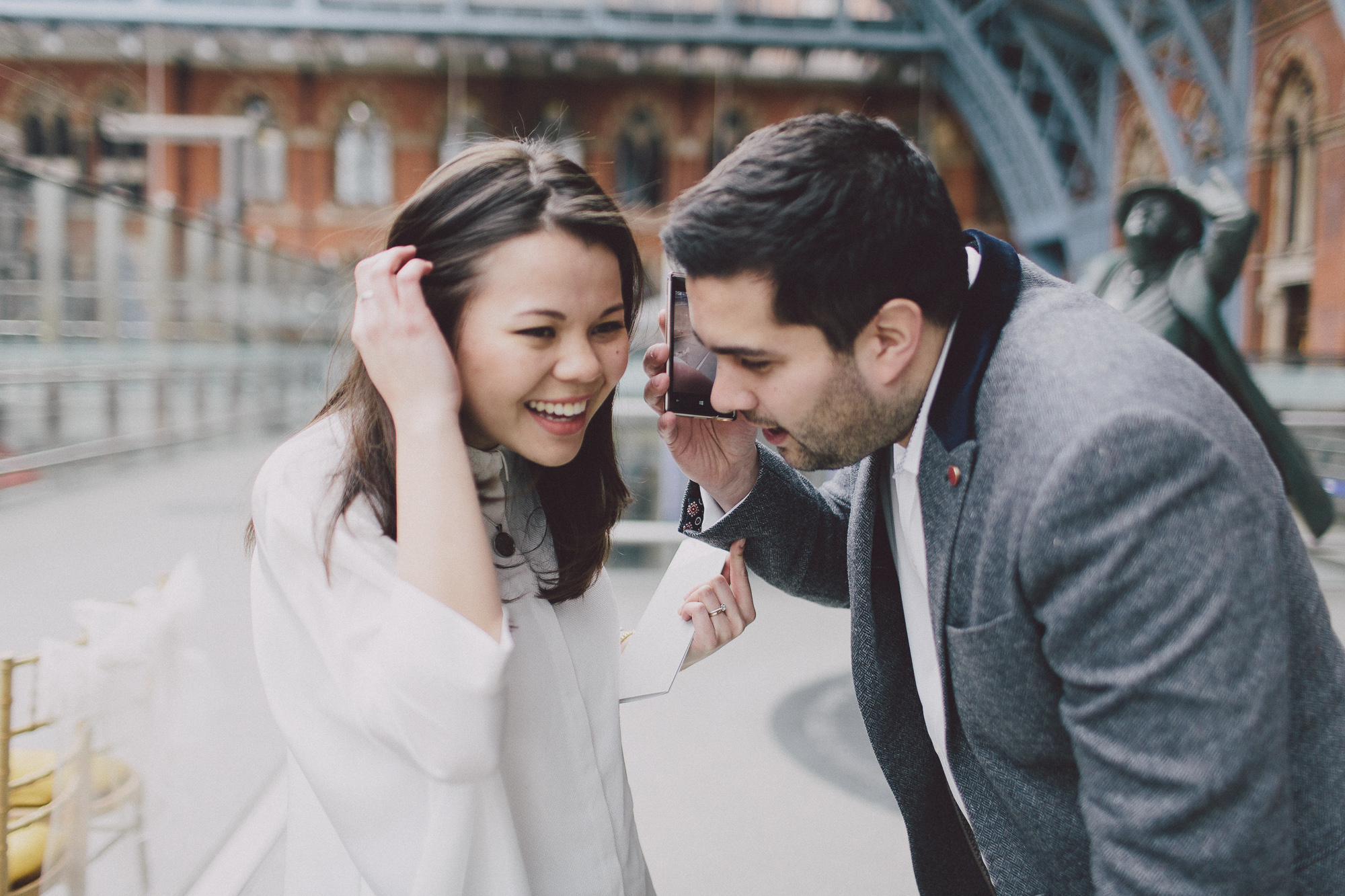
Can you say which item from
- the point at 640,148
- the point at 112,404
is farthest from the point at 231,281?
the point at 640,148

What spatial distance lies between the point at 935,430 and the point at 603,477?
0.55 metres

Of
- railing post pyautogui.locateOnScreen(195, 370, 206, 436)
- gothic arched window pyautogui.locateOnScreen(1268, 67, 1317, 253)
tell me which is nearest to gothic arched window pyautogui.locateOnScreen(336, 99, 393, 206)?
railing post pyautogui.locateOnScreen(195, 370, 206, 436)

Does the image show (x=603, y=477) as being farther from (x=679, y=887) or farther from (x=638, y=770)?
(x=638, y=770)

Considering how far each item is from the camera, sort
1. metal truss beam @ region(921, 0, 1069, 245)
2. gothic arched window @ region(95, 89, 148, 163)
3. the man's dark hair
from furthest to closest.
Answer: gothic arched window @ region(95, 89, 148, 163) < metal truss beam @ region(921, 0, 1069, 245) < the man's dark hair

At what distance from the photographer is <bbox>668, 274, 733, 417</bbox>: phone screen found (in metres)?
1.31

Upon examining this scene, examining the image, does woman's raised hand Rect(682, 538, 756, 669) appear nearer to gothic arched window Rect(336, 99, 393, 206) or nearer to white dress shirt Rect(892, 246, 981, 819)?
white dress shirt Rect(892, 246, 981, 819)

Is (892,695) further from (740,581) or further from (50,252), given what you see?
(50,252)

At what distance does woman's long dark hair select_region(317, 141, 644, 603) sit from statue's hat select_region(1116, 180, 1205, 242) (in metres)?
3.22

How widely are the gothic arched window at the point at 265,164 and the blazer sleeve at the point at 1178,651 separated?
2233 cm

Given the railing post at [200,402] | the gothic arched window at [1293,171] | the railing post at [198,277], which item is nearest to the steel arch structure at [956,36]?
the gothic arched window at [1293,171]

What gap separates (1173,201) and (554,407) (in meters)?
3.51

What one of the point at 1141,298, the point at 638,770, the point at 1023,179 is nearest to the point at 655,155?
the point at 1023,179

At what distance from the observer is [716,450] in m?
1.43

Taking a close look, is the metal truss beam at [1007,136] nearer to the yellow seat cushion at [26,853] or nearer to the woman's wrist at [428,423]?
the woman's wrist at [428,423]
